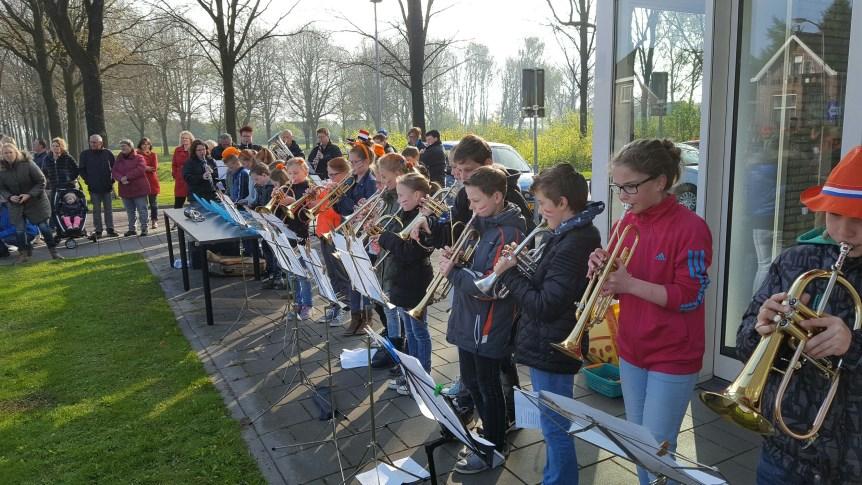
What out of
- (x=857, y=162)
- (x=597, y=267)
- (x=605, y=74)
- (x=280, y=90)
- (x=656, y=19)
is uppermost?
(x=280, y=90)

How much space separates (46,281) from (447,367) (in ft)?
22.9

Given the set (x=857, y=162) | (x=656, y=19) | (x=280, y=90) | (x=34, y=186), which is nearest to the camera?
(x=857, y=162)

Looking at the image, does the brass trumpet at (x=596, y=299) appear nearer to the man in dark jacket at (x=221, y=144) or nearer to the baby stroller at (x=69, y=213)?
the man in dark jacket at (x=221, y=144)

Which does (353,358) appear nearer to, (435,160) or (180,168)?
(435,160)

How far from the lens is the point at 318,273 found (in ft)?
14.4

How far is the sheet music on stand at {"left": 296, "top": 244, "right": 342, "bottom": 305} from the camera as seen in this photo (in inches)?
166

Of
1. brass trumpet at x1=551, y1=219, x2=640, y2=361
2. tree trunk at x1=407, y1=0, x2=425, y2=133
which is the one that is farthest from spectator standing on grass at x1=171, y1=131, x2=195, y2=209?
brass trumpet at x1=551, y1=219, x2=640, y2=361

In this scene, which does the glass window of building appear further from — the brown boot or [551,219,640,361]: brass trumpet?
Answer: the brown boot

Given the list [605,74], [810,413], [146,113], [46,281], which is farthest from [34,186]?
[146,113]

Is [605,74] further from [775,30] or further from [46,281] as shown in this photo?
[46,281]

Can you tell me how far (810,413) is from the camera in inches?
77.8

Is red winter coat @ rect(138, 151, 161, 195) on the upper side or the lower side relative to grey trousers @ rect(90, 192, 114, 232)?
upper

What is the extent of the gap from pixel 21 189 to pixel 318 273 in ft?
26.9

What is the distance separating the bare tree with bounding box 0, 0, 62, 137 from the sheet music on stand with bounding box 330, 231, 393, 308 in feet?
65.2
